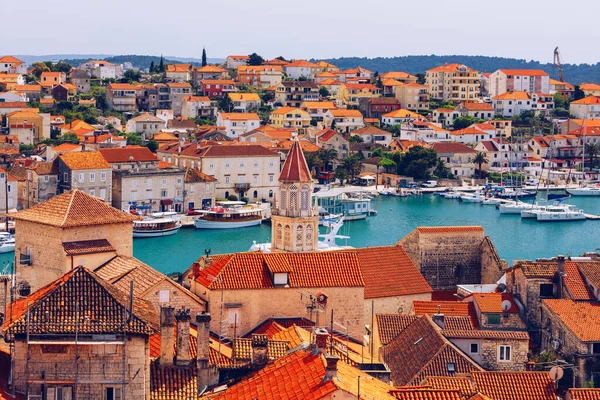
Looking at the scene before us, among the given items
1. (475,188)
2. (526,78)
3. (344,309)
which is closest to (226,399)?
(344,309)

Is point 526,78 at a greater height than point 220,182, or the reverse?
point 526,78

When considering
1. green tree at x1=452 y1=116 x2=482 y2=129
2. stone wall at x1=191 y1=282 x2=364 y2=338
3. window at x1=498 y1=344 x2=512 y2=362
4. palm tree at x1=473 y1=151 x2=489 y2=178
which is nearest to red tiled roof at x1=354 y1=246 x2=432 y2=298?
stone wall at x1=191 y1=282 x2=364 y2=338

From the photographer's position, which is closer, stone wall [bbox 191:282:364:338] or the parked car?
stone wall [bbox 191:282:364:338]

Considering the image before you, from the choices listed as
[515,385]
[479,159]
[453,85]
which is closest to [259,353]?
[515,385]

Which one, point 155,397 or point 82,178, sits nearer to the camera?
point 155,397

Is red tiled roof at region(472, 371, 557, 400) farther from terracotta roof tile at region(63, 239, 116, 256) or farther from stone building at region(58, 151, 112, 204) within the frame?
stone building at region(58, 151, 112, 204)

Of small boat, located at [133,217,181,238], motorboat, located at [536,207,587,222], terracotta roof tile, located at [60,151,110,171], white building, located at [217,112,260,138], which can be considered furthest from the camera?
white building, located at [217,112,260,138]

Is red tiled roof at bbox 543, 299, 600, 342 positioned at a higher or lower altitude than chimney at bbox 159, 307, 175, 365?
lower

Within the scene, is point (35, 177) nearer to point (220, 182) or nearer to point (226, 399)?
point (220, 182)
